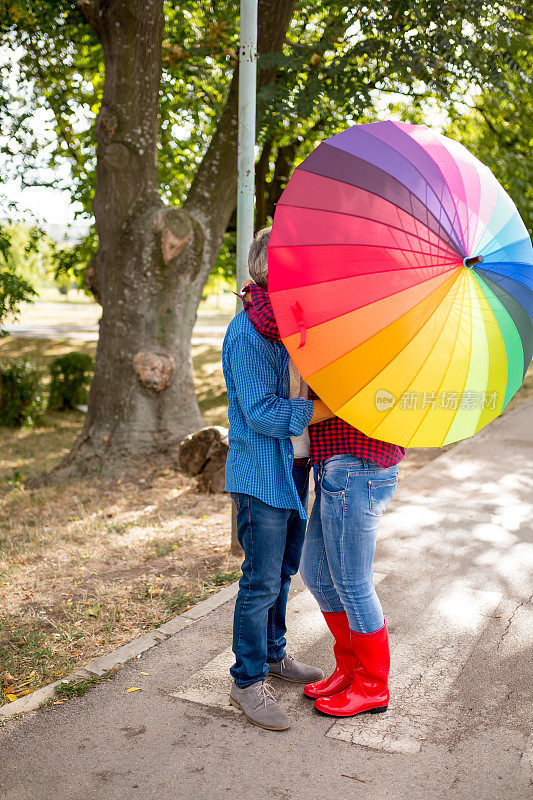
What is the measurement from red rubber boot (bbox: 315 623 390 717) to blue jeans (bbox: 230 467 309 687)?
33cm

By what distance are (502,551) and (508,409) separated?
6730 mm

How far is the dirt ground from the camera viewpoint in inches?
150

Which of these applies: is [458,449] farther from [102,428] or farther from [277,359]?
[277,359]

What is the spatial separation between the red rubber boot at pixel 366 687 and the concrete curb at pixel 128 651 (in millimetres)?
1026

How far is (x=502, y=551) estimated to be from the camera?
5125 millimetres

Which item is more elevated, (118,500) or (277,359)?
(277,359)

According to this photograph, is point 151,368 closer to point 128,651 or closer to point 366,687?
point 128,651

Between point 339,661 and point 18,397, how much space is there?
34.4ft

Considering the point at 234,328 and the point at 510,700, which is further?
the point at 510,700

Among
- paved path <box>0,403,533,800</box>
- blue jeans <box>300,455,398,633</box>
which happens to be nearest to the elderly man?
blue jeans <box>300,455,398,633</box>

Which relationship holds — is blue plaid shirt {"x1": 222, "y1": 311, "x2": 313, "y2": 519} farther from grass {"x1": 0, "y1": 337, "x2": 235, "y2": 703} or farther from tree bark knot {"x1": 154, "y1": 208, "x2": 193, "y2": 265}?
tree bark knot {"x1": 154, "y1": 208, "x2": 193, "y2": 265}

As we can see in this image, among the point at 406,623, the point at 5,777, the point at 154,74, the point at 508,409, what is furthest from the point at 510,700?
the point at 508,409

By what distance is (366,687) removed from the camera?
3131mm

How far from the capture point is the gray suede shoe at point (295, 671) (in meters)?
3.42
